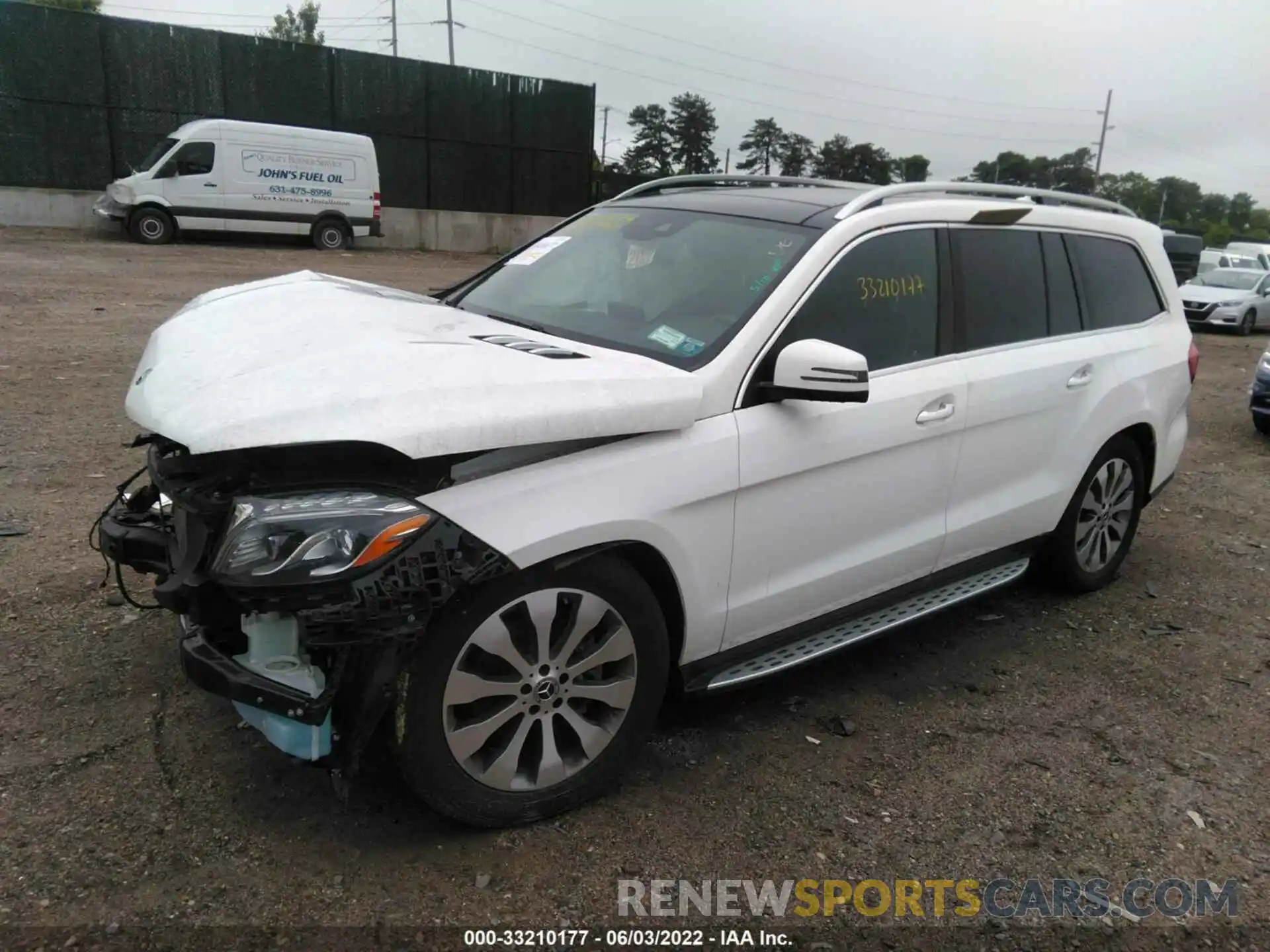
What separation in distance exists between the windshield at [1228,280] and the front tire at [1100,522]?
701 inches

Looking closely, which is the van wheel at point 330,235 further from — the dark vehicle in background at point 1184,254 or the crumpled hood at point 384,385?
the crumpled hood at point 384,385

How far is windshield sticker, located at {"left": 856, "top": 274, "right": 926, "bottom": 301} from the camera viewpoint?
337 centimetres

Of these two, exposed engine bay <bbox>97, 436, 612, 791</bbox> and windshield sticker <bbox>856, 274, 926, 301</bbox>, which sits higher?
windshield sticker <bbox>856, 274, 926, 301</bbox>

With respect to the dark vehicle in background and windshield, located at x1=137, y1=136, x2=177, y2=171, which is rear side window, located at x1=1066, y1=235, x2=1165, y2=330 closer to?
the dark vehicle in background

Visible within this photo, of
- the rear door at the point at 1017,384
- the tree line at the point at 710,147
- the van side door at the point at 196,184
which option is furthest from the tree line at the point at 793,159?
the rear door at the point at 1017,384

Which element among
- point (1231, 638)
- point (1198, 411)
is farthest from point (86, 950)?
point (1198, 411)

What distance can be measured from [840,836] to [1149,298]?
3.26 meters

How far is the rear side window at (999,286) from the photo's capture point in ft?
12.3

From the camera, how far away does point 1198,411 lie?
1016 cm

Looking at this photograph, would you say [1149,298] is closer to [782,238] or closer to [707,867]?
[782,238]

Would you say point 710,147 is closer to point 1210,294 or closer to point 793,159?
point 793,159

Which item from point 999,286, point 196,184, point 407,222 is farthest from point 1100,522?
point 407,222

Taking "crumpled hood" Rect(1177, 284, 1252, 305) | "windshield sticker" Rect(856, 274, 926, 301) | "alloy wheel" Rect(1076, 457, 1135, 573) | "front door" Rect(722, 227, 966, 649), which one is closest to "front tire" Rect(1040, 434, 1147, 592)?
"alloy wheel" Rect(1076, 457, 1135, 573)

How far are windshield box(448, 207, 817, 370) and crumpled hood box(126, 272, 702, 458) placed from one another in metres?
0.20
